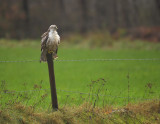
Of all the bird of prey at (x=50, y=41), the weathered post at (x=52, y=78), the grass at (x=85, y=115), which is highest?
the bird of prey at (x=50, y=41)

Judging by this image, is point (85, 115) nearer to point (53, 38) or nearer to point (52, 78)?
point (52, 78)

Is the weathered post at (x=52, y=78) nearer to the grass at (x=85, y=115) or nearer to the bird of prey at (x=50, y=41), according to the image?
the bird of prey at (x=50, y=41)

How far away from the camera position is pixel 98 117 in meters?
6.24

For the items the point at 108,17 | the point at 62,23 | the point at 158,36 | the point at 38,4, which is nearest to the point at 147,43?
the point at 158,36

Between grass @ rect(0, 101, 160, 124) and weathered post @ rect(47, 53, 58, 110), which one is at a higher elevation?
weathered post @ rect(47, 53, 58, 110)

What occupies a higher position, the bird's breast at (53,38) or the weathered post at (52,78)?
the bird's breast at (53,38)

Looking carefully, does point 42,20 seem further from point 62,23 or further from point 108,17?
point 108,17

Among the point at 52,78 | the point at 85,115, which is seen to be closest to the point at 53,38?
the point at 52,78

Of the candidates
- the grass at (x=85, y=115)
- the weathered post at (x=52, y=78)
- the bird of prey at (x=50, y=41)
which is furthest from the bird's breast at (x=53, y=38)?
the grass at (x=85, y=115)

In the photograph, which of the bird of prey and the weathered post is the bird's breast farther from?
the weathered post

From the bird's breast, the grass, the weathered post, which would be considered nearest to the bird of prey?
the bird's breast

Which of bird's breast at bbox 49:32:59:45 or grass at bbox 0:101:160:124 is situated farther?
bird's breast at bbox 49:32:59:45

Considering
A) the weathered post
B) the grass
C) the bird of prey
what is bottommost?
the grass

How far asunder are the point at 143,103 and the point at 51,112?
2.50 metres
